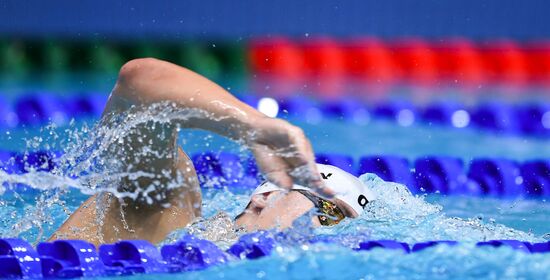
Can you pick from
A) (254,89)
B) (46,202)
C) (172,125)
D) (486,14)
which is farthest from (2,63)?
(172,125)

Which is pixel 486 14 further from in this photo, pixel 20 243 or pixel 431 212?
pixel 20 243

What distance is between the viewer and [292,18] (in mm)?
7363

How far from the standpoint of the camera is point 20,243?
83.7 inches

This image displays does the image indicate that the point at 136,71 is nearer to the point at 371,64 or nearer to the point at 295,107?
the point at 295,107

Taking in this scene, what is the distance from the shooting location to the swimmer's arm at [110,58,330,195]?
1777mm

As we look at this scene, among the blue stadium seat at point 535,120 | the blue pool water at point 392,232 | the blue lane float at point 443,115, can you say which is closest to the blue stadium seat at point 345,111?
the blue lane float at point 443,115

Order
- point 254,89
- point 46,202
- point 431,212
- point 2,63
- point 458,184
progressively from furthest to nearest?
1. point 2,63
2. point 254,89
3. point 458,184
4. point 431,212
5. point 46,202

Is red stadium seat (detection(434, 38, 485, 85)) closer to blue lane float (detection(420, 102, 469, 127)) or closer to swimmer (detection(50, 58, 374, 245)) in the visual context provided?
blue lane float (detection(420, 102, 469, 127))

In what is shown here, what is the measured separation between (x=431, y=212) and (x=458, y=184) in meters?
0.98

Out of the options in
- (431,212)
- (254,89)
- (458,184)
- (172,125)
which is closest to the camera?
A: (172,125)

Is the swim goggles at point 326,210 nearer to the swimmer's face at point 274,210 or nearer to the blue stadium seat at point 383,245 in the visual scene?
the swimmer's face at point 274,210

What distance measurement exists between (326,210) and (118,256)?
0.53m

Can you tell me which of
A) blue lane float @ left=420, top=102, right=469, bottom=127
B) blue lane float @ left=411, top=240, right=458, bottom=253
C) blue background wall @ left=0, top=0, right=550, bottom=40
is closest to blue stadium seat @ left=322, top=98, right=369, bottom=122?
blue lane float @ left=420, top=102, right=469, bottom=127

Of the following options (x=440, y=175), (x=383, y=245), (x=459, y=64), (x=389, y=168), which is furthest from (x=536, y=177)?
(x=459, y=64)
